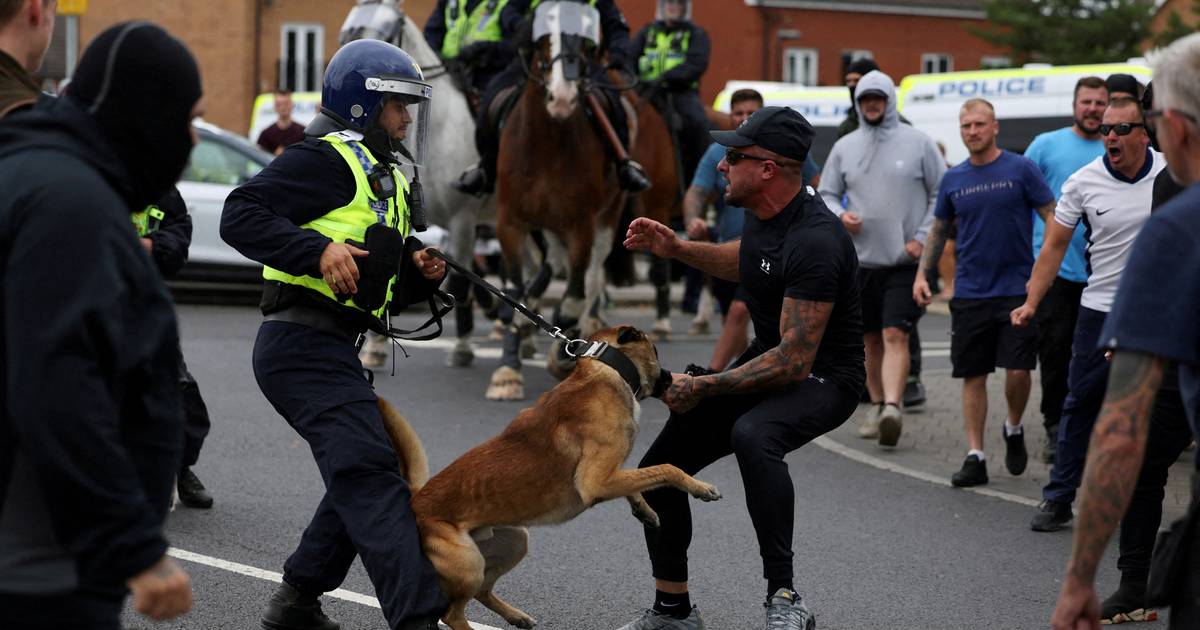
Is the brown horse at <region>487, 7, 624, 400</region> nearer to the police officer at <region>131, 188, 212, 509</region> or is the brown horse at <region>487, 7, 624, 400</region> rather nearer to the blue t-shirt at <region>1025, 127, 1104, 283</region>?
the blue t-shirt at <region>1025, 127, 1104, 283</region>

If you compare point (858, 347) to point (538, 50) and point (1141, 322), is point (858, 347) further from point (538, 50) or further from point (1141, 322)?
point (538, 50)

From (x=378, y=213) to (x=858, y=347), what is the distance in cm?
178

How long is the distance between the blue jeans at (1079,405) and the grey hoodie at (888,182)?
8.77 feet

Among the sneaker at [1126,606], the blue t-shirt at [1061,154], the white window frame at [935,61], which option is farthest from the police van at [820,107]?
the white window frame at [935,61]

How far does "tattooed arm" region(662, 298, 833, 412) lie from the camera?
5.02 meters

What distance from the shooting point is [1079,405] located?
6680 millimetres

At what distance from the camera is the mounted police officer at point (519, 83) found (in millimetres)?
11211

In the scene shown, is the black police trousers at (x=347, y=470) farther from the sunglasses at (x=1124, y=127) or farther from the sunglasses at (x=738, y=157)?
the sunglasses at (x=1124, y=127)

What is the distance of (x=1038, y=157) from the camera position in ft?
29.4

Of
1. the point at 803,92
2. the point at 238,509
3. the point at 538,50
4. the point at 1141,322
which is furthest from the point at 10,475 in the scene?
the point at 803,92

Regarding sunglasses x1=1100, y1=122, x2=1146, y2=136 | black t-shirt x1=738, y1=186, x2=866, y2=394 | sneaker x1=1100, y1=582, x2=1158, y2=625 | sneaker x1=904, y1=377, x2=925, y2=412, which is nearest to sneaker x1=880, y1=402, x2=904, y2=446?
sneaker x1=904, y1=377, x2=925, y2=412

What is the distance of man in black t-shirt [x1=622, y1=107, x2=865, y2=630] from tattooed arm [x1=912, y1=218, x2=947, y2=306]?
3438mm

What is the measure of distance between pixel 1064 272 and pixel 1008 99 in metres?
10.8

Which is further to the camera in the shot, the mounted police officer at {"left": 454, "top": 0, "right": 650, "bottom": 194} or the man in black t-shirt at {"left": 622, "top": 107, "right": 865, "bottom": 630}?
the mounted police officer at {"left": 454, "top": 0, "right": 650, "bottom": 194}
